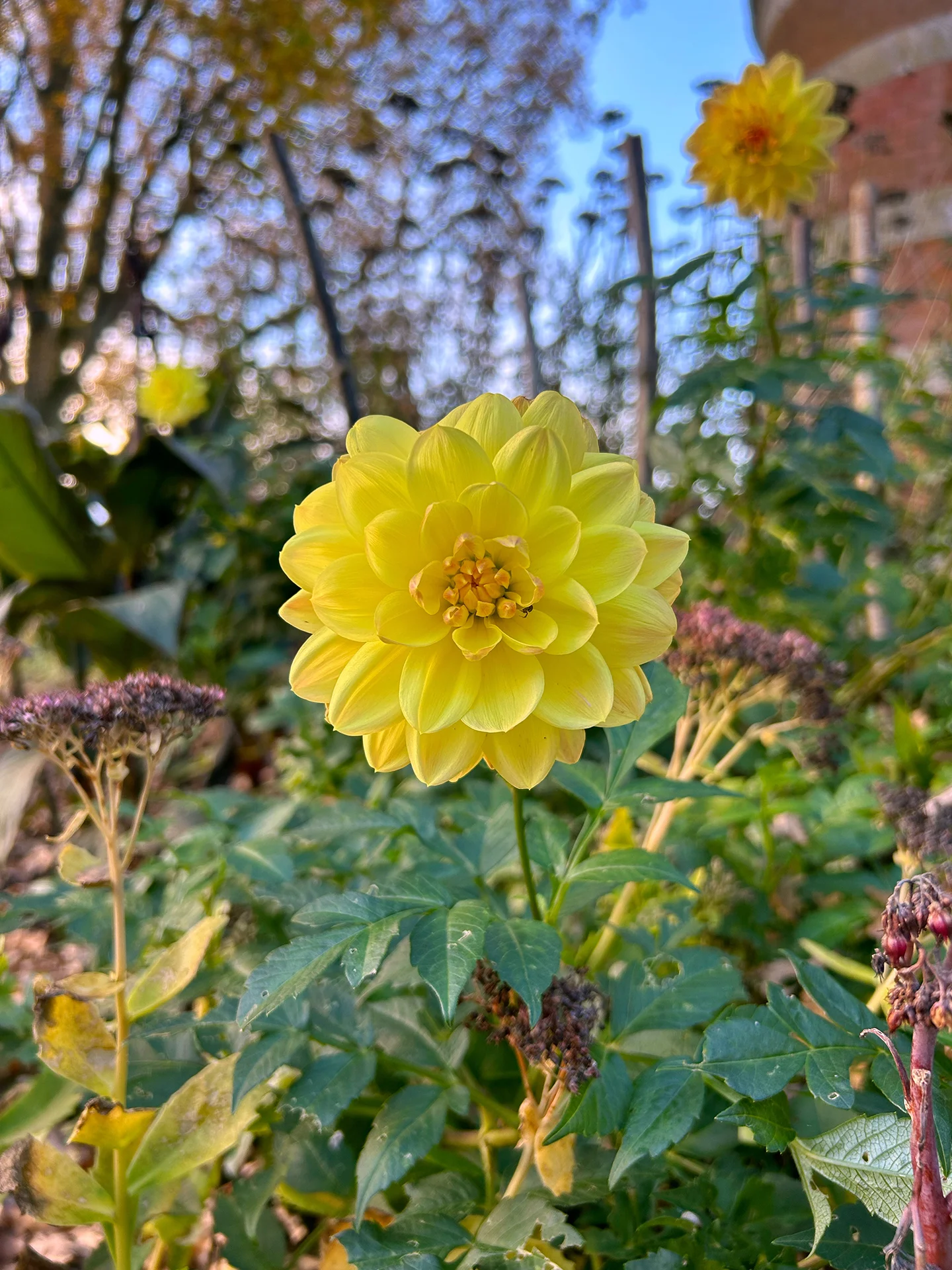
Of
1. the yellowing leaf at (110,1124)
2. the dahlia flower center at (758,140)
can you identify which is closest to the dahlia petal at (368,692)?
the yellowing leaf at (110,1124)

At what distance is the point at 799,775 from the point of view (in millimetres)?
1416

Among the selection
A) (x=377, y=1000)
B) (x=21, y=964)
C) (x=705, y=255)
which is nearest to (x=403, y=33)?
(x=705, y=255)

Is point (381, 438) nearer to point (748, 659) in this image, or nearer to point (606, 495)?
point (606, 495)

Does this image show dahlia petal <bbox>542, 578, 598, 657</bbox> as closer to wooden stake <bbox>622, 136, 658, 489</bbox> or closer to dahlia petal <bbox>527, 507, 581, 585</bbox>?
dahlia petal <bbox>527, 507, 581, 585</bbox>

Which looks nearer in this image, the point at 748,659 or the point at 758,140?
the point at 748,659

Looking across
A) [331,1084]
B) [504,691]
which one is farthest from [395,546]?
[331,1084]

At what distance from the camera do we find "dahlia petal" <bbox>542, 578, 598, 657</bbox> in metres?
0.64

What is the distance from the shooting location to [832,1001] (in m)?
0.67

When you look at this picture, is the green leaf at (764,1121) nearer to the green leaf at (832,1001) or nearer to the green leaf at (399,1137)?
the green leaf at (832,1001)

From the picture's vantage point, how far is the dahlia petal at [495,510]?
656 mm

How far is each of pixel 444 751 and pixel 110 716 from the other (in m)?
0.38

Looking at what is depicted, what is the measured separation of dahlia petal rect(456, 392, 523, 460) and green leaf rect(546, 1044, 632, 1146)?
0.55 meters

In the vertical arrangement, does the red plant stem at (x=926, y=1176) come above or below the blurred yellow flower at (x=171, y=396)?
below

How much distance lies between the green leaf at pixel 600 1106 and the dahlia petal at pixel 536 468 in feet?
1.60
